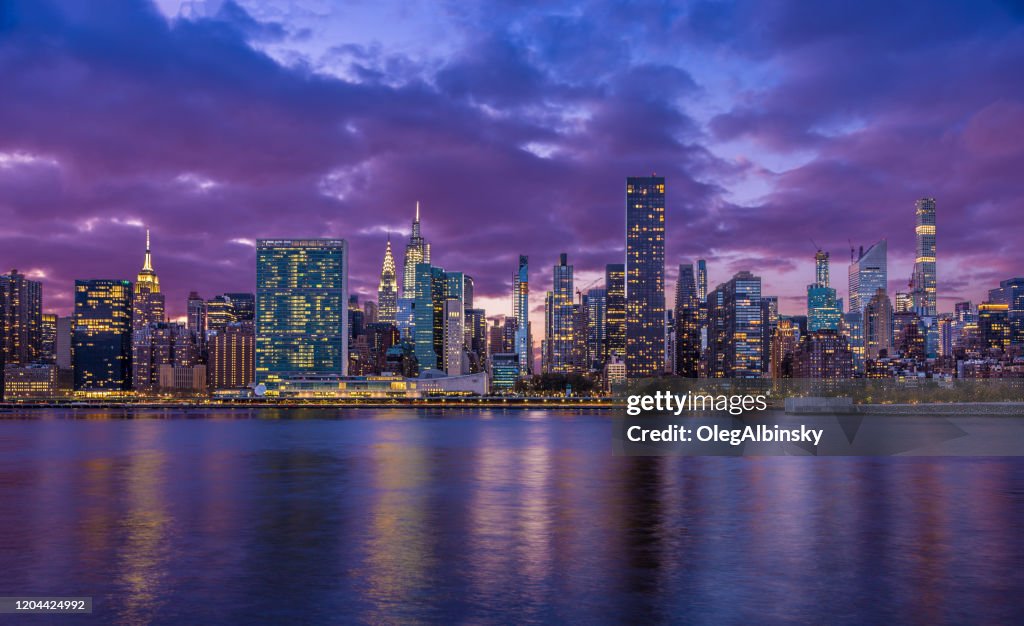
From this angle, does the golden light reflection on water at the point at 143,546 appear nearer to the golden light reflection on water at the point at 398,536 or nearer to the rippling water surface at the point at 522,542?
the rippling water surface at the point at 522,542

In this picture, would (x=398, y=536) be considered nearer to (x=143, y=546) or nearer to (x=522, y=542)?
(x=522, y=542)

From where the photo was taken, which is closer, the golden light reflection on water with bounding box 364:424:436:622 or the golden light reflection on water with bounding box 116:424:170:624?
the golden light reflection on water with bounding box 116:424:170:624

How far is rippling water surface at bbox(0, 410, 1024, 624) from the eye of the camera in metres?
27.1

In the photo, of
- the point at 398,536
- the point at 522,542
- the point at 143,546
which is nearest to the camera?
the point at 143,546

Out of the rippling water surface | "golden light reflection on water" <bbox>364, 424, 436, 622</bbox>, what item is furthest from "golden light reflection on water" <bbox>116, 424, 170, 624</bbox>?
"golden light reflection on water" <bbox>364, 424, 436, 622</bbox>

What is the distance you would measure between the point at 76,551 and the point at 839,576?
93.2 feet

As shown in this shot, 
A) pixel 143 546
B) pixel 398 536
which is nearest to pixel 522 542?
pixel 398 536

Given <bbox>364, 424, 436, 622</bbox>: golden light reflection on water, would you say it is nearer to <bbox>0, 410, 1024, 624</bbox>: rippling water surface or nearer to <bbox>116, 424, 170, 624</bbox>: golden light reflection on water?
<bbox>0, 410, 1024, 624</bbox>: rippling water surface

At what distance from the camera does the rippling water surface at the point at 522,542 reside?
27078mm

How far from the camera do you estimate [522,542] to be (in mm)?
38219

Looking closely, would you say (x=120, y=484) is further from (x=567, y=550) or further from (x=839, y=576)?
(x=839, y=576)

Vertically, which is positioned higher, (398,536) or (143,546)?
(143,546)

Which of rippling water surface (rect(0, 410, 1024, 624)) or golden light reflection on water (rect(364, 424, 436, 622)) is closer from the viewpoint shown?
rippling water surface (rect(0, 410, 1024, 624))

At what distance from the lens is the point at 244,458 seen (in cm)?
8525
